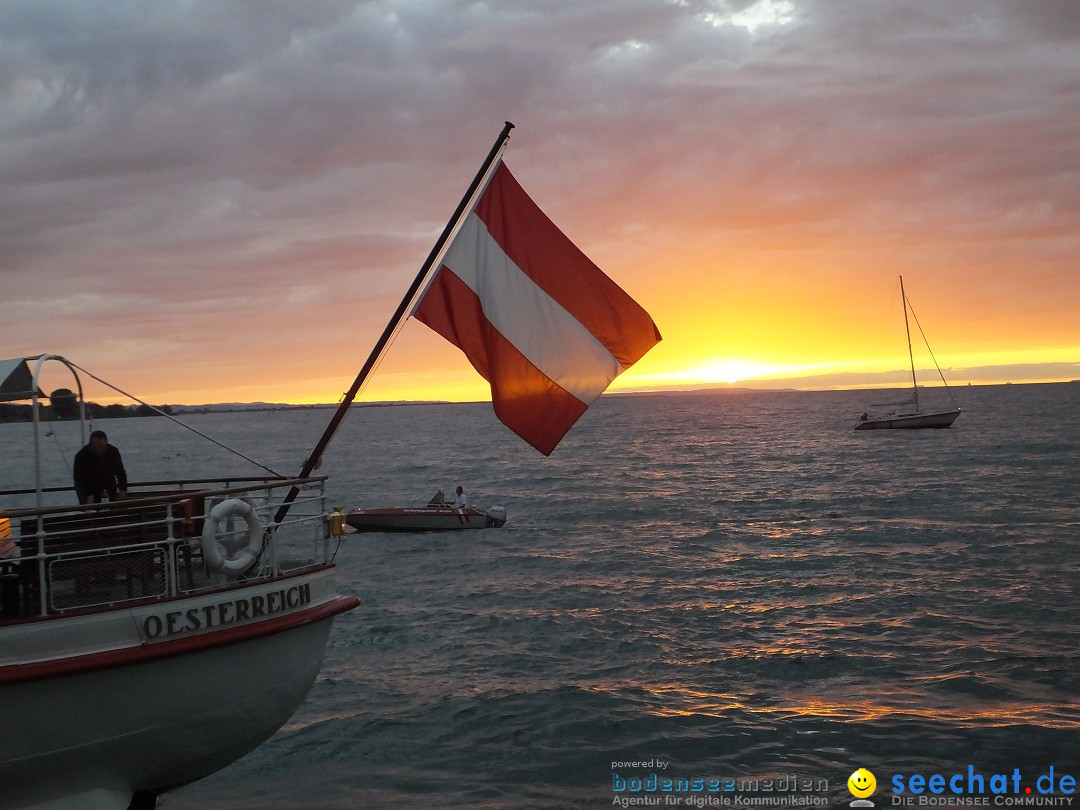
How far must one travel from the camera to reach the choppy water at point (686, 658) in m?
14.2

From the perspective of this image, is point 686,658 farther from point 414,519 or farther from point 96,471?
point 414,519

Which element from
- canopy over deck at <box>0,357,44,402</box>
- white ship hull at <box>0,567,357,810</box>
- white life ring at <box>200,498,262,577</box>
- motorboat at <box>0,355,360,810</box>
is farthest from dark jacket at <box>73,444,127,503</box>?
white ship hull at <box>0,567,357,810</box>

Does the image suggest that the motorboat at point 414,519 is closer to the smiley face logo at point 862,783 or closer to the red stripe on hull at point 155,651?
the smiley face logo at point 862,783

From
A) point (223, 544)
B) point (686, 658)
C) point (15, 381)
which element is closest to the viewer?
point (223, 544)

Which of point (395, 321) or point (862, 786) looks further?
point (862, 786)

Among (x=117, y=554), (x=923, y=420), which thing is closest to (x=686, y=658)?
(x=117, y=554)

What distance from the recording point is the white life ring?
9.63 m

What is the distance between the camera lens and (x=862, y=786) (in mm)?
13328

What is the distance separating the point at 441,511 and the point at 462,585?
1292 centimetres

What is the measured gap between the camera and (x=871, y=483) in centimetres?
5950

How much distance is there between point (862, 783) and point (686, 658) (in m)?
6.47

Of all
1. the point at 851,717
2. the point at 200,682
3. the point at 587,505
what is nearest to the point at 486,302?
the point at 200,682

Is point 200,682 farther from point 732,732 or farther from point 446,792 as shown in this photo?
point 732,732

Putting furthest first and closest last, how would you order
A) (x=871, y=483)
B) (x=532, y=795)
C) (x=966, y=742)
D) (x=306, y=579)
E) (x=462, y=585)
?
(x=871, y=483) → (x=462, y=585) → (x=966, y=742) → (x=532, y=795) → (x=306, y=579)
